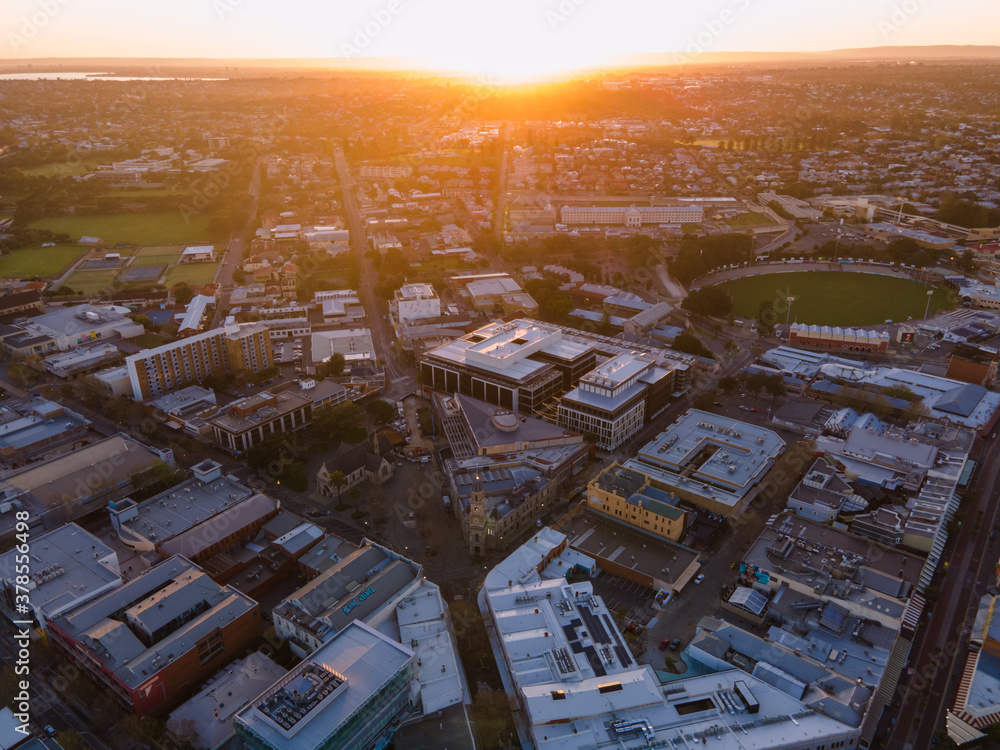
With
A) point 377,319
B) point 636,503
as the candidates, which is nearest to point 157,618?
point 636,503

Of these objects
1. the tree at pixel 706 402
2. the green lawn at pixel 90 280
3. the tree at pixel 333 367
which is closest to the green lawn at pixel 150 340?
the green lawn at pixel 90 280

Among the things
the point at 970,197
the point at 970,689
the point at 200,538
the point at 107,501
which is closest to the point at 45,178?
the point at 107,501

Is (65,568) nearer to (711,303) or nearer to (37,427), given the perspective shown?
(37,427)

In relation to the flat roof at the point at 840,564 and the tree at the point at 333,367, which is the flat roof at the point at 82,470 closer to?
the tree at the point at 333,367

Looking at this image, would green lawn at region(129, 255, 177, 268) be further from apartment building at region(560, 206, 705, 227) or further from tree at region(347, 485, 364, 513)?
tree at region(347, 485, 364, 513)

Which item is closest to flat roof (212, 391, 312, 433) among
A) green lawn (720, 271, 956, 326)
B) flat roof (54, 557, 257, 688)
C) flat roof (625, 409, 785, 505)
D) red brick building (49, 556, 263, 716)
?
flat roof (54, 557, 257, 688)

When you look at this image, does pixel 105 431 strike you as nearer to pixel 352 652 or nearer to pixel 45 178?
pixel 352 652

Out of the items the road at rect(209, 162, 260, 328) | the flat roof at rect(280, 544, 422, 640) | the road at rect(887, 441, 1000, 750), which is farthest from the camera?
the road at rect(209, 162, 260, 328)
